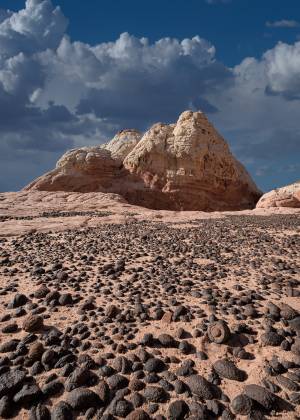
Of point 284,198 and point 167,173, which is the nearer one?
point 284,198

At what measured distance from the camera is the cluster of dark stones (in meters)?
3.17

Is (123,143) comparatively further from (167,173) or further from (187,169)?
(187,169)

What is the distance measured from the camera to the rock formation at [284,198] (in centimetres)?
2372

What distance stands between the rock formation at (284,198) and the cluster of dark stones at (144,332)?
55.9 ft

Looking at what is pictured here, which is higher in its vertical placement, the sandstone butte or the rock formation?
the sandstone butte

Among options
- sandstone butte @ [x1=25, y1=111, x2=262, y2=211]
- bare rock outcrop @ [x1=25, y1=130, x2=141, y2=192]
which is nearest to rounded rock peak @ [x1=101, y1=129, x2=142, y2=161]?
bare rock outcrop @ [x1=25, y1=130, x2=141, y2=192]

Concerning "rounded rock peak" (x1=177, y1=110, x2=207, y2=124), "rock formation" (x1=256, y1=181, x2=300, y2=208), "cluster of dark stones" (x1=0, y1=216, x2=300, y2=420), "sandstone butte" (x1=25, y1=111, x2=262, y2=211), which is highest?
"rounded rock peak" (x1=177, y1=110, x2=207, y2=124)

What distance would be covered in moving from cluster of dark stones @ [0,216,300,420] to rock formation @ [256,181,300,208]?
17.0m

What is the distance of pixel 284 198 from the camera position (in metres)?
24.1

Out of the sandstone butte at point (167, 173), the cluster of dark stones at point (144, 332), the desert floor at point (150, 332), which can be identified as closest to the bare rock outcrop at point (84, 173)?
the sandstone butte at point (167, 173)

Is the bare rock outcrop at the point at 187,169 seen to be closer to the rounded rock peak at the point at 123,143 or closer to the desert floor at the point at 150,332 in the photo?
the rounded rock peak at the point at 123,143

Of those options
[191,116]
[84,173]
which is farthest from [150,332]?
[191,116]

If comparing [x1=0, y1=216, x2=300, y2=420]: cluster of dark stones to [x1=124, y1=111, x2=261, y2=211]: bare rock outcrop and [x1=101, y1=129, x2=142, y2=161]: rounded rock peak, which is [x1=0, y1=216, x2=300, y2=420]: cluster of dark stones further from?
[x1=101, y1=129, x2=142, y2=161]: rounded rock peak

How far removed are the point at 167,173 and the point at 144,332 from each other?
24.8 meters
